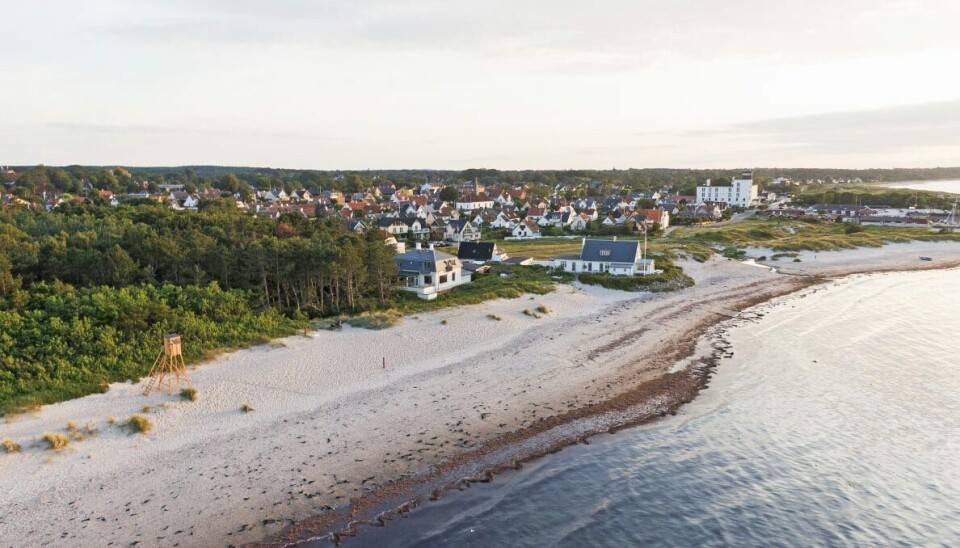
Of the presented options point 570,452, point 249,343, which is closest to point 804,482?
point 570,452

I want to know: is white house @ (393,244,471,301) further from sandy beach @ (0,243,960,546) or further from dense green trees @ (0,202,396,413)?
sandy beach @ (0,243,960,546)

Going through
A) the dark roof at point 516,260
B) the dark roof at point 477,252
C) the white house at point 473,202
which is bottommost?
the dark roof at point 516,260

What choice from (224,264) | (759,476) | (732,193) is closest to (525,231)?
(224,264)

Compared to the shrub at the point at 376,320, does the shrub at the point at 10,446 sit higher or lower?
lower

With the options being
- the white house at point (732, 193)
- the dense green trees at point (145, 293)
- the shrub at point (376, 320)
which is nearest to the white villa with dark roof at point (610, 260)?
the dense green trees at point (145, 293)

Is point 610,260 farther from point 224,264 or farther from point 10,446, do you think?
point 10,446

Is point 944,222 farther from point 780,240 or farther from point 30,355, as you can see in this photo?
point 30,355

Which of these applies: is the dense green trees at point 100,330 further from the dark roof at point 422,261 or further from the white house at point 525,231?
the white house at point 525,231
